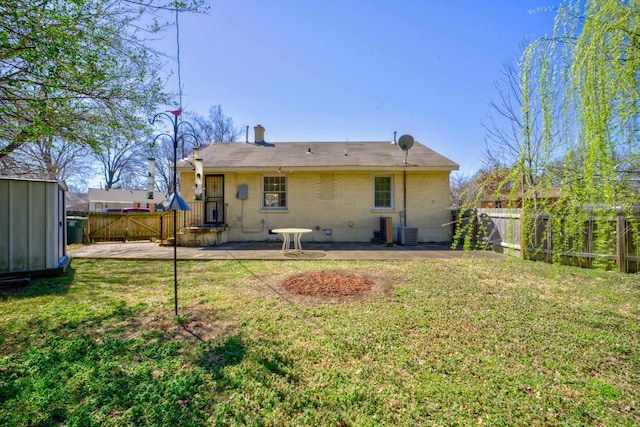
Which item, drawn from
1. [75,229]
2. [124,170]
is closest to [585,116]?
[75,229]

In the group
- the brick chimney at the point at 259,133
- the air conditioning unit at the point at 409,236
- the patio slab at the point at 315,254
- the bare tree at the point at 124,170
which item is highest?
the bare tree at the point at 124,170

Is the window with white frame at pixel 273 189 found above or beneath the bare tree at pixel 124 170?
beneath

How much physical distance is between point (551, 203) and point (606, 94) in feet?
2.38

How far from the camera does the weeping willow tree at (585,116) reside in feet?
4.86

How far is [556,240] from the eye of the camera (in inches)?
71.4

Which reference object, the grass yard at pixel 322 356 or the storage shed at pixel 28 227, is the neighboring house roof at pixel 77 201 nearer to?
the storage shed at pixel 28 227

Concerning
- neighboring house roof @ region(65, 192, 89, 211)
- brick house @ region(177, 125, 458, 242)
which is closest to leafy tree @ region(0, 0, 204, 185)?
brick house @ region(177, 125, 458, 242)

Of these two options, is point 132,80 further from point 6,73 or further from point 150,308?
point 150,308

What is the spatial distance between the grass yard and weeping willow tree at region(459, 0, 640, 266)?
22.3 inches

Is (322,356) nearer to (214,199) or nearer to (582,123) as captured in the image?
(582,123)

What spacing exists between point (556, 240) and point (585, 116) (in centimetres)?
80

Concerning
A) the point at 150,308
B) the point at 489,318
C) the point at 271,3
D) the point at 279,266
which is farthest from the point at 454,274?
the point at 271,3

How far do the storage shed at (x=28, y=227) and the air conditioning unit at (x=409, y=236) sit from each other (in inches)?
405

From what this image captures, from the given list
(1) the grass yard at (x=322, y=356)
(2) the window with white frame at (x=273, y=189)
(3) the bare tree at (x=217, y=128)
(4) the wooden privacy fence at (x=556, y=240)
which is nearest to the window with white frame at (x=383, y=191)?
(4) the wooden privacy fence at (x=556, y=240)
